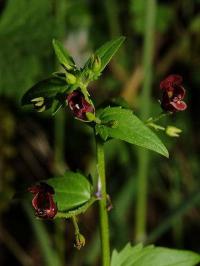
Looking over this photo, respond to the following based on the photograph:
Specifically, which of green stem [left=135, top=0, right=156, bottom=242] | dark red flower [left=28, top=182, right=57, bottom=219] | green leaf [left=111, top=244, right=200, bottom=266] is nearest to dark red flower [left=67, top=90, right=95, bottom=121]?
dark red flower [left=28, top=182, right=57, bottom=219]

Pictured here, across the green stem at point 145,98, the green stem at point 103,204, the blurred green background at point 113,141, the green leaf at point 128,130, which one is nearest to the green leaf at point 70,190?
the green stem at point 103,204

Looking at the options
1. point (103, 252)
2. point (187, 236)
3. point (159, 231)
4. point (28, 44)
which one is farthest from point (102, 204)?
point (187, 236)

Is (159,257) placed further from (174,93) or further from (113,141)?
(113,141)

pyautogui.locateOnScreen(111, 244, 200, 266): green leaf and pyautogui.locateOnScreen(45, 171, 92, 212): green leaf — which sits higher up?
pyautogui.locateOnScreen(45, 171, 92, 212): green leaf

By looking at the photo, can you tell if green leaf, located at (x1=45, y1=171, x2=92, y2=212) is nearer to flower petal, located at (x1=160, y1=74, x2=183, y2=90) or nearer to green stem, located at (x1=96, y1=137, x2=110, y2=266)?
green stem, located at (x1=96, y1=137, x2=110, y2=266)

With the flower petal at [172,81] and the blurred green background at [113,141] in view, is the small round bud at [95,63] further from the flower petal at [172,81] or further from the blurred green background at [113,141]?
the blurred green background at [113,141]

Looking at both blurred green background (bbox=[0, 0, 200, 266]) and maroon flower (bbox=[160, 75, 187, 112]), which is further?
blurred green background (bbox=[0, 0, 200, 266])

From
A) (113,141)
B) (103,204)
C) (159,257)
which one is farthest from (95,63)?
(113,141)
